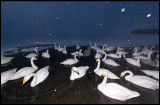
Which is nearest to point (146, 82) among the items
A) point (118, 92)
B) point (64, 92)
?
point (118, 92)

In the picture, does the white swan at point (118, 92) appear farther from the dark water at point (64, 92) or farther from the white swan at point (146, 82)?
the white swan at point (146, 82)

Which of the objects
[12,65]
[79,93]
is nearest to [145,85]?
[79,93]

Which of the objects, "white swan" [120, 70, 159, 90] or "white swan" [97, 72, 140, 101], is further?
"white swan" [120, 70, 159, 90]

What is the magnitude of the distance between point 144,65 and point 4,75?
11990 millimetres

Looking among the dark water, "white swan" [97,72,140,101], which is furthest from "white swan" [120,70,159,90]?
"white swan" [97,72,140,101]

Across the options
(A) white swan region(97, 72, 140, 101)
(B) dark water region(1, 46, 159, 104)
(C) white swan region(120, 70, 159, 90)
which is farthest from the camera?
(C) white swan region(120, 70, 159, 90)

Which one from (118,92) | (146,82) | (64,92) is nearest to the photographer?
(118,92)

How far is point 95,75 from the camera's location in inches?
301

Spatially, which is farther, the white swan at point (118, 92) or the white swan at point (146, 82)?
the white swan at point (146, 82)

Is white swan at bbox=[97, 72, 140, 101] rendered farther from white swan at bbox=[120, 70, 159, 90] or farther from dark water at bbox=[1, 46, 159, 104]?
white swan at bbox=[120, 70, 159, 90]

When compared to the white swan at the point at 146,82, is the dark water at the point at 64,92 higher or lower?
lower

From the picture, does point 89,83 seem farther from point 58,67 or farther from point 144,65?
point 144,65

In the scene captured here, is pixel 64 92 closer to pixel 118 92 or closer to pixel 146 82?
pixel 118 92

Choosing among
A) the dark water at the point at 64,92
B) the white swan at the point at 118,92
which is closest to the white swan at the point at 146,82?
the dark water at the point at 64,92
